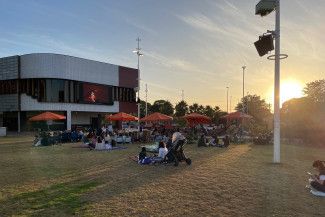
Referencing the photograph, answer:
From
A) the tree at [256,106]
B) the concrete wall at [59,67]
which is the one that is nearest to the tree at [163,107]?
the tree at [256,106]

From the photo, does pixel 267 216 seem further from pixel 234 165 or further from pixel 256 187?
pixel 234 165

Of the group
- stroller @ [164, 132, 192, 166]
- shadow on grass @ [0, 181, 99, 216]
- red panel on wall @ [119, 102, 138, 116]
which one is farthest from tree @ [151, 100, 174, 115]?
shadow on grass @ [0, 181, 99, 216]

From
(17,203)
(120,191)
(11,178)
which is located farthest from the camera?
(11,178)

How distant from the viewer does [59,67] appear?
50.0 metres

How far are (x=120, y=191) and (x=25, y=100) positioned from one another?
42.5 meters

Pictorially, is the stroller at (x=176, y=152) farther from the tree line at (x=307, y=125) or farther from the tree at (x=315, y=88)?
the tree at (x=315, y=88)

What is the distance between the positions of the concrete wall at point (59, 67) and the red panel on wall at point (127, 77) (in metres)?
5.79

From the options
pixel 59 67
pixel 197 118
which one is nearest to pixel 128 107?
pixel 59 67

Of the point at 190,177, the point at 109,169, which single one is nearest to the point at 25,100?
the point at 109,169

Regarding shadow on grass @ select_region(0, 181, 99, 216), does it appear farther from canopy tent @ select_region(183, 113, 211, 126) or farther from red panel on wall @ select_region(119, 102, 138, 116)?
red panel on wall @ select_region(119, 102, 138, 116)

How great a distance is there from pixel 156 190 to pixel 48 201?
292cm

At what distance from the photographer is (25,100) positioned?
49.3m

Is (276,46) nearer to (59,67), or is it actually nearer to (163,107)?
(59,67)

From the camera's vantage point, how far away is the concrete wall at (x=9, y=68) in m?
49.8
